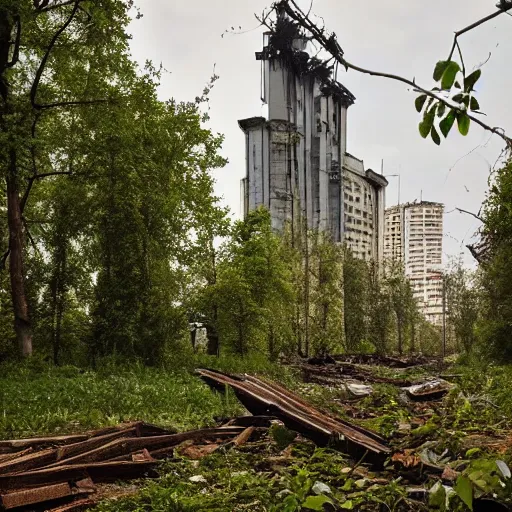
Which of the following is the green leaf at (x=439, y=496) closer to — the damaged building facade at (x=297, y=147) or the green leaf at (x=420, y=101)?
the green leaf at (x=420, y=101)

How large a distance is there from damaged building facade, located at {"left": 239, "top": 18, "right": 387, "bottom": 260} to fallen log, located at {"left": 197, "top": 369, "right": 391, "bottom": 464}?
87.1 feet

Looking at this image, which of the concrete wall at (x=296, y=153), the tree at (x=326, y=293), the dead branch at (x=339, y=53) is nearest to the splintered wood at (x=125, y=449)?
the dead branch at (x=339, y=53)

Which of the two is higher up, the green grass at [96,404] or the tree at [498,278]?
the tree at [498,278]

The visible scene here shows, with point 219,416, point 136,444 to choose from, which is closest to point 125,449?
point 136,444

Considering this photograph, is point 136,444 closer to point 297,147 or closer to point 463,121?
point 463,121

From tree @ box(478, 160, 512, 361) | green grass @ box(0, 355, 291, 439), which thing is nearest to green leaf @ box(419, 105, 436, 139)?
green grass @ box(0, 355, 291, 439)

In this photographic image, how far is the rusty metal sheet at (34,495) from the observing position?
445 cm

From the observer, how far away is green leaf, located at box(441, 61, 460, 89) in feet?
4.38

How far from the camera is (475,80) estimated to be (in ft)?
4.73

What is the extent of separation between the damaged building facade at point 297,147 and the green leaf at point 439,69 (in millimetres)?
32153

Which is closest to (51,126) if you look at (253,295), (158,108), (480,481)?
(158,108)

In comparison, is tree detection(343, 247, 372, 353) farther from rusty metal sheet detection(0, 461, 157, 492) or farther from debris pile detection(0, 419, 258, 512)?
rusty metal sheet detection(0, 461, 157, 492)

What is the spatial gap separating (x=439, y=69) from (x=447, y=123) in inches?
6.9

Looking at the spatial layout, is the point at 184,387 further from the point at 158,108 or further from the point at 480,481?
the point at 158,108
